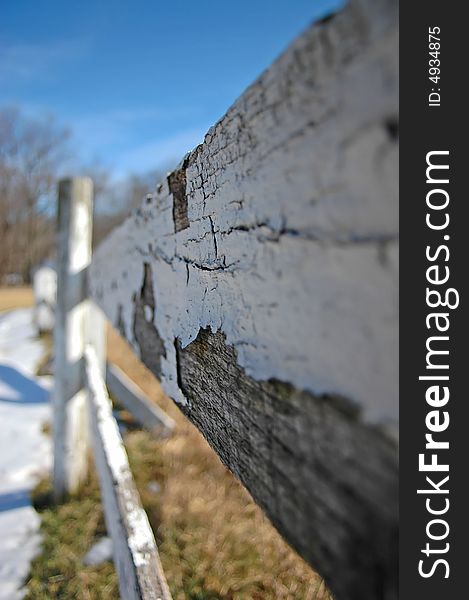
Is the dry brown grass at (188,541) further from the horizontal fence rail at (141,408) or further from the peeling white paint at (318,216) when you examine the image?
the peeling white paint at (318,216)

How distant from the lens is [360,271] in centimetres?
23

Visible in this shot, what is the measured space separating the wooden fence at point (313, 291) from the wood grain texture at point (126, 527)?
1.79ft

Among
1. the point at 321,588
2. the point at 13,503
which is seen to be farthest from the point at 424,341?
the point at 13,503

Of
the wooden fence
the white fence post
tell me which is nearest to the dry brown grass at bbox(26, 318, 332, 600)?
the white fence post

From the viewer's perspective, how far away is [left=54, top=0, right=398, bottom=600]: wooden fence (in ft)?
0.70

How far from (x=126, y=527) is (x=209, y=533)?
1.04m

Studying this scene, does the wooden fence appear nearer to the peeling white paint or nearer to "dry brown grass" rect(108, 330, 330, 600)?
the peeling white paint

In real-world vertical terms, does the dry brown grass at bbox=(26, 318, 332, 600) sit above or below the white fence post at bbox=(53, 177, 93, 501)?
below

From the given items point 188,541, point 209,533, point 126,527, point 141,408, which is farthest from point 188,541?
point 141,408

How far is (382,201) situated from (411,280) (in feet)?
0.20

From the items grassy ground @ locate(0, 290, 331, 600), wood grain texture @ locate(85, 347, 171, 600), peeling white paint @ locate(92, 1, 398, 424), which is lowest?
grassy ground @ locate(0, 290, 331, 600)

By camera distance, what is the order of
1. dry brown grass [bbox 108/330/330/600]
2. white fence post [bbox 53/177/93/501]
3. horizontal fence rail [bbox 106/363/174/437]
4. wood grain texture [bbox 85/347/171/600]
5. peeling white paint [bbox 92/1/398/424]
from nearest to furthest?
1. peeling white paint [bbox 92/1/398/424]
2. wood grain texture [bbox 85/347/171/600]
3. dry brown grass [bbox 108/330/330/600]
4. white fence post [bbox 53/177/93/501]
5. horizontal fence rail [bbox 106/363/174/437]

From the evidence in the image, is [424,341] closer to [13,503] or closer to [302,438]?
[302,438]

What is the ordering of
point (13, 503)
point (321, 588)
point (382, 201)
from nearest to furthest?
point (382, 201)
point (321, 588)
point (13, 503)
